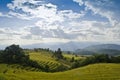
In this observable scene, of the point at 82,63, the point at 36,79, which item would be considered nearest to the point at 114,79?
the point at 36,79

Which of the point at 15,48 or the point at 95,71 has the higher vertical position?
the point at 15,48

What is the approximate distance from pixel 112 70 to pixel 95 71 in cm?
625

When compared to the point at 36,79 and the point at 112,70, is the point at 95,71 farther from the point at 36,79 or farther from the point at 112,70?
the point at 36,79

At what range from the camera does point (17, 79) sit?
69875mm

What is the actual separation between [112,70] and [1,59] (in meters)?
83.8

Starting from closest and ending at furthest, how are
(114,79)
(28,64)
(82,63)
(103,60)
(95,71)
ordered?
(114,79) < (95,71) < (103,60) < (82,63) < (28,64)

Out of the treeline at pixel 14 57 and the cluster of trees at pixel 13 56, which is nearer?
the treeline at pixel 14 57

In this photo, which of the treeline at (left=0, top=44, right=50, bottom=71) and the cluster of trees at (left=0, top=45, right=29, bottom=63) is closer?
the treeline at (left=0, top=44, right=50, bottom=71)

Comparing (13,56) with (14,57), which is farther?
(13,56)

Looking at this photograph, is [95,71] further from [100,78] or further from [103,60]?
[103,60]

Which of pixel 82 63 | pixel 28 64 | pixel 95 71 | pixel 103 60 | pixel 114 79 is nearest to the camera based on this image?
pixel 114 79

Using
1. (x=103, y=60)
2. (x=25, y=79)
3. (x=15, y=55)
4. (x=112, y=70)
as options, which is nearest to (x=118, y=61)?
(x=103, y=60)

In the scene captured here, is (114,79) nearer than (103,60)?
Yes

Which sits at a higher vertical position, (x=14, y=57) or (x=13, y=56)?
(x=13, y=56)
